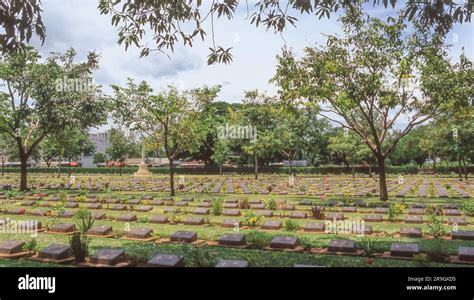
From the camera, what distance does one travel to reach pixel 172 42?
7.19 meters

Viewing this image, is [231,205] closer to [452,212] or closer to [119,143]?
[452,212]

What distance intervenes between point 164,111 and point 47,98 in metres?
7.31

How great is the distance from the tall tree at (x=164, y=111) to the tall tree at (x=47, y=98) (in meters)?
2.88

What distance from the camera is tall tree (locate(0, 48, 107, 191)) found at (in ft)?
73.6

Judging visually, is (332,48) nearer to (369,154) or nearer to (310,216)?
(310,216)

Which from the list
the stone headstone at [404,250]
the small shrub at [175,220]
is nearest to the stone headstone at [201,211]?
the small shrub at [175,220]

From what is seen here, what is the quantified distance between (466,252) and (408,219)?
16.2ft

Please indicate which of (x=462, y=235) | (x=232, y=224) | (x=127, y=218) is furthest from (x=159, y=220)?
(x=462, y=235)

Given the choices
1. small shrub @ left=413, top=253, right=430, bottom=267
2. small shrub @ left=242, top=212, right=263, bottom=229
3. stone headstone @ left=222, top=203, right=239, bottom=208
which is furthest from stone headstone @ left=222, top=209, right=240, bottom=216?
small shrub @ left=413, top=253, right=430, bottom=267

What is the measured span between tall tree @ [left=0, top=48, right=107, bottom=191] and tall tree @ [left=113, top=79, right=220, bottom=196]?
2879mm

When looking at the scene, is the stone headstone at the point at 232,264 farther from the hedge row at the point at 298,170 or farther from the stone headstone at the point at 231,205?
the hedge row at the point at 298,170

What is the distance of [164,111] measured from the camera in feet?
68.6

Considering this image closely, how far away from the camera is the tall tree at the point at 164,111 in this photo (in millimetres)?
20844
